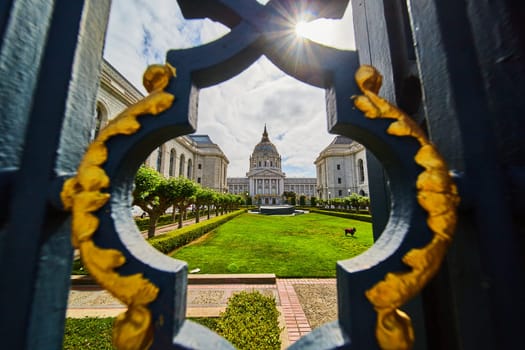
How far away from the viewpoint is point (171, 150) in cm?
2388

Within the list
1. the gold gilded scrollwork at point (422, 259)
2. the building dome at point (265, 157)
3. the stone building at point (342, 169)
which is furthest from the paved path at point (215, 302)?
the building dome at point (265, 157)

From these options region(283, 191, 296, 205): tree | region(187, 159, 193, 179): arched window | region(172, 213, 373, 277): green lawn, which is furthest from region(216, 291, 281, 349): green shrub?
region(283, 191, 296, 205): tree

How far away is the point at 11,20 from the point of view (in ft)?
1.39

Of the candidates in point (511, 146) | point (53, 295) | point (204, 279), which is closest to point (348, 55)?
point (511, 146)

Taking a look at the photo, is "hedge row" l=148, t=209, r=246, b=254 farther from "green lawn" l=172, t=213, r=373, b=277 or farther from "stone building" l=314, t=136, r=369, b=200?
"stone building" l=314, t=136, r=369, b=200

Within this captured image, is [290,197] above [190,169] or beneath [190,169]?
beneath

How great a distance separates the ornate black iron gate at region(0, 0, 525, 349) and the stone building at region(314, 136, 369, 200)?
3993cm

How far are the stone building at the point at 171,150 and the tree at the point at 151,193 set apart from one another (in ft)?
5.38

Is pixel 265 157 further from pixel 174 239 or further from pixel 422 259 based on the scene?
pixel 422 259

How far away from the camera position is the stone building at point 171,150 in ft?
41.8

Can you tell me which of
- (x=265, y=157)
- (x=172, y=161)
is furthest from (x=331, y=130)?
(x=265, y=157)

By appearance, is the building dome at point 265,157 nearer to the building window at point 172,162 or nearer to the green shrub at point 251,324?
the building window at point 172,162

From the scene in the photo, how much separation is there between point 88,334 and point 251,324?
1.81 metres

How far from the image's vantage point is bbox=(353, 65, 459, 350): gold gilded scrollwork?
333 millimetres
